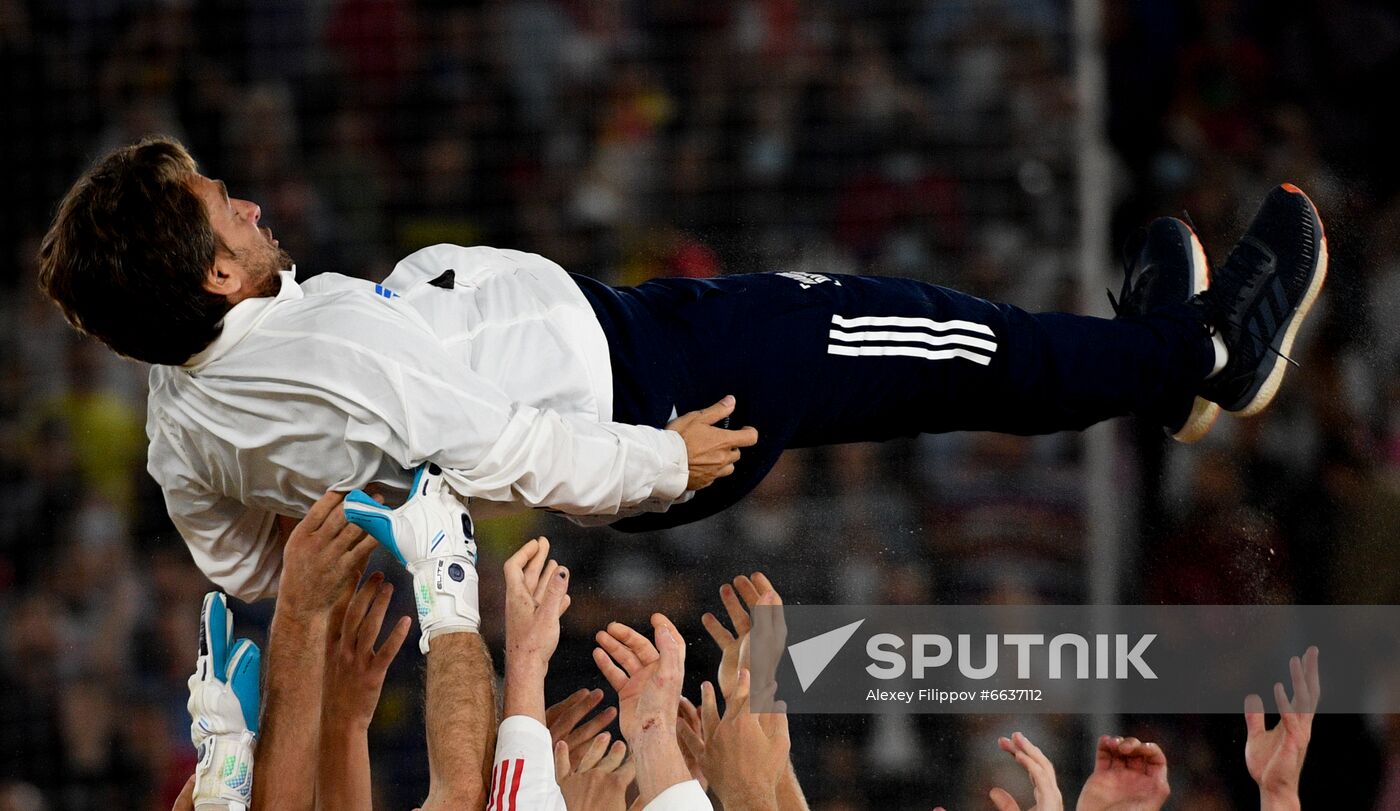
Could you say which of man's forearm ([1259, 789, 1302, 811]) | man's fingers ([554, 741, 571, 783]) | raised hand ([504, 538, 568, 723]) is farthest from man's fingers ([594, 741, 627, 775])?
man's forearm ([1259, 789, 1302, 811])

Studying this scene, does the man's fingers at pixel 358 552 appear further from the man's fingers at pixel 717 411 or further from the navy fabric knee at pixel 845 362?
the man's fingers at pixel 717 411

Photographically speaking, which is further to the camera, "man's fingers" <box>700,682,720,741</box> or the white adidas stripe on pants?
"man's fingers" <box>700,682,720,741</box>

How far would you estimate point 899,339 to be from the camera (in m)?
2.26

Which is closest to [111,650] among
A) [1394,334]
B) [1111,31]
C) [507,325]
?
[507,325]

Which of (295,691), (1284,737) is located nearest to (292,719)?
(295,691)

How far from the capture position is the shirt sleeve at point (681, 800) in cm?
212

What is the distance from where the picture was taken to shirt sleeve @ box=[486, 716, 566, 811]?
1893 mm

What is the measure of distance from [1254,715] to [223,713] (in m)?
1.93

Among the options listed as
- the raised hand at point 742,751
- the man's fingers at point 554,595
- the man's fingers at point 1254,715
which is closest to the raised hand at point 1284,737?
the man's fingers at point 1254,715

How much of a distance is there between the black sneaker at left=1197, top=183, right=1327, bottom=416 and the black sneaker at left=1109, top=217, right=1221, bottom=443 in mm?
34

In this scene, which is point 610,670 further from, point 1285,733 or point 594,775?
point 1285,733

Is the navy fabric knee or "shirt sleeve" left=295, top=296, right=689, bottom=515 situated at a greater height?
the navy fabric knee

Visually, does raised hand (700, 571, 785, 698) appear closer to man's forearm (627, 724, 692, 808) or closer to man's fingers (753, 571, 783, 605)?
man's fingers (753, 571, 783, 605)

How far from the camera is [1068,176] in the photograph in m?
3.14
